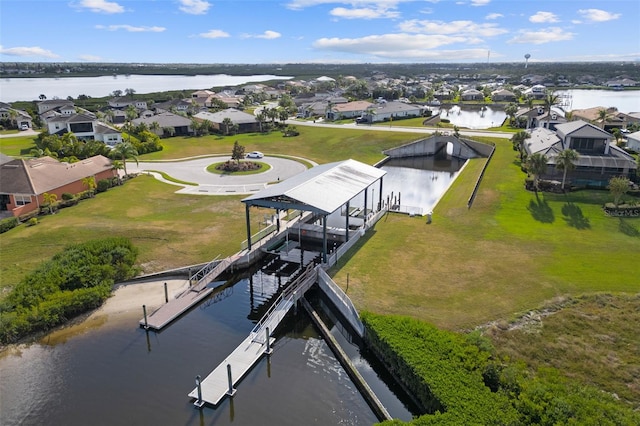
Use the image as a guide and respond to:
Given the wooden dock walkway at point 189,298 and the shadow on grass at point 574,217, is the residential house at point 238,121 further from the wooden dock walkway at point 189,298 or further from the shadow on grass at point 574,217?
the shadow on grass at point 574,217

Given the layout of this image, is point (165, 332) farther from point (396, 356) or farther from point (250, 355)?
point (396, 356)

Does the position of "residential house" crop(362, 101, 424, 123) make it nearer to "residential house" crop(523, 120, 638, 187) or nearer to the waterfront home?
"residential house" crop(523, 120, 638, 187)

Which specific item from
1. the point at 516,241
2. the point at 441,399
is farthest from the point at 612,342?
the point at 516,241

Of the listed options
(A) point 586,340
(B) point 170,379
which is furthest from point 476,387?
(B) point 170,379

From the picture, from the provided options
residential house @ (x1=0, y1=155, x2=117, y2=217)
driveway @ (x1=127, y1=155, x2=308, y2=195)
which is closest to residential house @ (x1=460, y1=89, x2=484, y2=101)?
driveway @ (x1=127, y1=155, x2=308, y2=195)

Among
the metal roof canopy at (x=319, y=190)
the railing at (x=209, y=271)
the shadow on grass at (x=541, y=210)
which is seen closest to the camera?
the railing at (x=209, y=271)

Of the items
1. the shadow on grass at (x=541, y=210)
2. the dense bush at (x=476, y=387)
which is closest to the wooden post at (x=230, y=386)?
the dense bush at (x=476, y=387)
